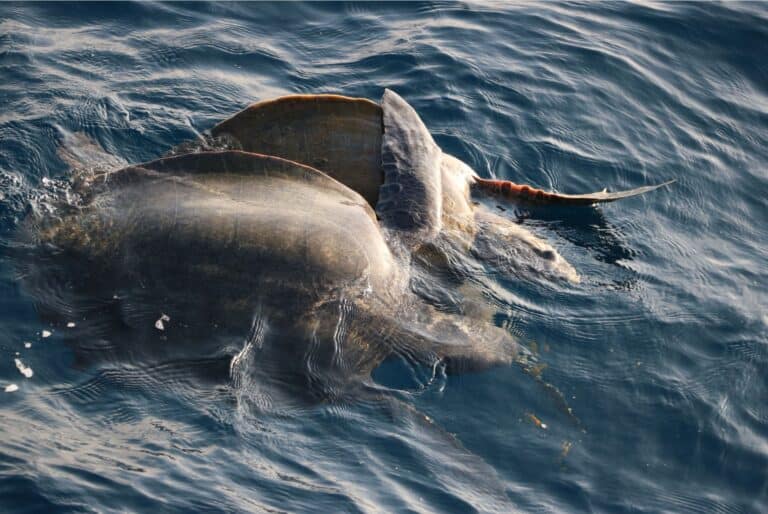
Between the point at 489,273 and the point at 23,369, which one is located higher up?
the point at 489,273

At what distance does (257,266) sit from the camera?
5.30 metres

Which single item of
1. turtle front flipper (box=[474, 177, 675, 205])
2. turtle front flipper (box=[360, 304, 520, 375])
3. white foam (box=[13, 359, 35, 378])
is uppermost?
turtle front flipper (box=[474, 177, 675, 205])

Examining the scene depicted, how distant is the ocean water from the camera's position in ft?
15.9

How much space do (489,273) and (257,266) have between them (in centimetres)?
200

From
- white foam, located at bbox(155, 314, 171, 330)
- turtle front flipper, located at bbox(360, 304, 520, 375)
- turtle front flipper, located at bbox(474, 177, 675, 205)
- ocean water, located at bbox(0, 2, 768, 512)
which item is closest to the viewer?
ocean water, located at bbox(0, 2, 768, 512)

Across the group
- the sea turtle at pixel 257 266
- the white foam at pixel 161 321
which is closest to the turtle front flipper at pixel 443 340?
the sea turtle at pixel 257 266

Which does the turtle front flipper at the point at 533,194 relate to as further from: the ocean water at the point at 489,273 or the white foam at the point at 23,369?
the white foam at the point at 23,369

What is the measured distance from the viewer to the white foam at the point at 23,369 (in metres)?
5.14

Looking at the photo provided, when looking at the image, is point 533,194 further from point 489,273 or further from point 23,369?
point 23,369

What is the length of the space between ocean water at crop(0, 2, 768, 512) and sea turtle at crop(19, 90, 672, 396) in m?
0.20

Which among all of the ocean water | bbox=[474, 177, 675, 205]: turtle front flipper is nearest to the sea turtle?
the ocean water

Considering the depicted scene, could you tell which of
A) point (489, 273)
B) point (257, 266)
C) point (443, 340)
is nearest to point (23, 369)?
point (257, 266)

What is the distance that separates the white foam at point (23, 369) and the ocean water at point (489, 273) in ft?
0.07

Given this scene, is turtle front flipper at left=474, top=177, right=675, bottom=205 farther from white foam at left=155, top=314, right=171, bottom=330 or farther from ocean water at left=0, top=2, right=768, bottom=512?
white foam at left=155, top=314, right=171, bottom=330
